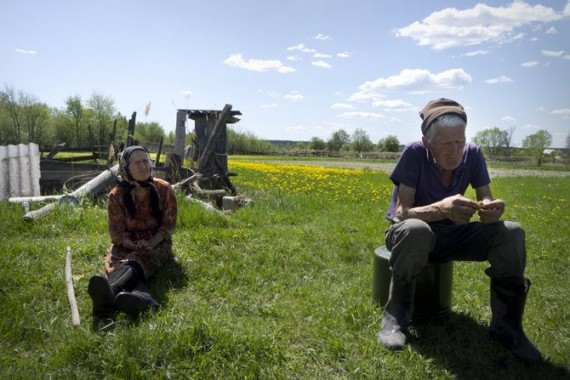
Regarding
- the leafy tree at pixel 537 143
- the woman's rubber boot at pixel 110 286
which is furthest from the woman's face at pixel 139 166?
the leafy tree at pixel 537 143

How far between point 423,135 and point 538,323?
1819mm

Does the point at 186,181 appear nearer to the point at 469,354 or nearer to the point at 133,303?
the point at 133,303

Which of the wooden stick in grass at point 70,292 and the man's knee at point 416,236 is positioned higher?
the man's knee at point 416,236

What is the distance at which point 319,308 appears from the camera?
353 cm

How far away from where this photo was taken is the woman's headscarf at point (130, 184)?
12.9 feet

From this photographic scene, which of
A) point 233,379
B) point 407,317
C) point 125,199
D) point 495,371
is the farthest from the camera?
point 125,199

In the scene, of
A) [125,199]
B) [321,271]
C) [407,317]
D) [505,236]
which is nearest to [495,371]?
[407,317]

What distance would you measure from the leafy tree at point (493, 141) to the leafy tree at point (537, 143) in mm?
2761

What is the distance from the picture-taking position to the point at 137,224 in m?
4.07

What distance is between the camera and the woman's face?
3.89 metres

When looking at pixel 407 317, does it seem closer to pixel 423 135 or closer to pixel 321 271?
pixel 423 135

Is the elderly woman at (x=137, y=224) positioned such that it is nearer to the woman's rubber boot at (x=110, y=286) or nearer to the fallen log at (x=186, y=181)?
the woman's rubber boot at (x=110, y=286)

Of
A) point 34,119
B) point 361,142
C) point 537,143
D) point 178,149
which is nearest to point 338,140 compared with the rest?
point 361,142

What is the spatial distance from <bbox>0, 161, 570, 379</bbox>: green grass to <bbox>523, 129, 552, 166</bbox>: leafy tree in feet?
130
